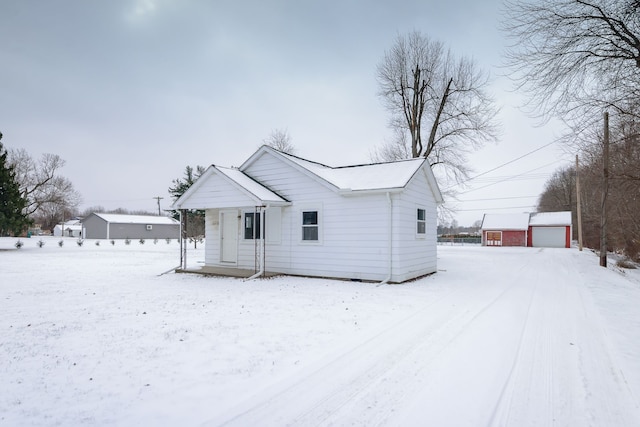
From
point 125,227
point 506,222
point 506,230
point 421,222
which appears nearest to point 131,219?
point 125,227

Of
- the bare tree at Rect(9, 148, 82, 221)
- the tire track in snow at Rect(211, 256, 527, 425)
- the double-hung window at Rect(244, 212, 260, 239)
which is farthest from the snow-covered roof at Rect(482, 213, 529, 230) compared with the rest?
the bare tree at Rect(9, 148, 82, 221)

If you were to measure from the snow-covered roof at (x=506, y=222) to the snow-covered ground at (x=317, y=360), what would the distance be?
122 feet

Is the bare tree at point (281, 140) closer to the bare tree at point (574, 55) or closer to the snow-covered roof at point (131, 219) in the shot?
the snow-covered roof at point (131, 219)

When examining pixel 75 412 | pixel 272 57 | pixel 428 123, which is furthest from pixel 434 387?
pixel 428 123

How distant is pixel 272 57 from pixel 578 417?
19.3 m

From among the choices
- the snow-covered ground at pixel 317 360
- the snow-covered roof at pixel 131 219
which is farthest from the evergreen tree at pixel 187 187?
the snow-covered ground at pixel 317 360

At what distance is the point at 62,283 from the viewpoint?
10.2 metres

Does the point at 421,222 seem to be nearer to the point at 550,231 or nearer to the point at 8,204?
the point at 8,204

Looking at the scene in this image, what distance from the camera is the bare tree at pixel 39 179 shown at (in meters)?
39.0

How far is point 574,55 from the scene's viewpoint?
6281mm

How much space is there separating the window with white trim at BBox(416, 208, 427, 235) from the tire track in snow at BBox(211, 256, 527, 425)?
6.68 meters

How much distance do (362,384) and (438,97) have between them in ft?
73.7

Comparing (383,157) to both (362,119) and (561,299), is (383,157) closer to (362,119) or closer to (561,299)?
(362,119)

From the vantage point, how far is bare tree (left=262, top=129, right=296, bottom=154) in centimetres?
3328
